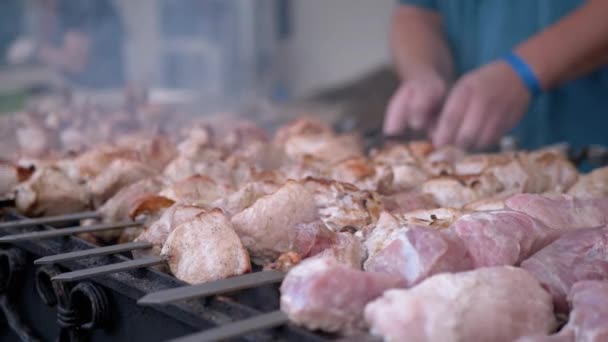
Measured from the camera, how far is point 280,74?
38.7 ft

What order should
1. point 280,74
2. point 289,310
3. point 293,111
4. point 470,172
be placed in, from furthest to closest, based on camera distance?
point 280,74 → point 293,111 → point 470,172 → point 289,310

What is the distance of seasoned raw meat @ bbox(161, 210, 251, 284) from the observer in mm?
1295

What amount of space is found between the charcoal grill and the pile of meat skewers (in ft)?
0.19

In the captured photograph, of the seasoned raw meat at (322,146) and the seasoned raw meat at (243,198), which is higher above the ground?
the seasoned raw meat at (243,198)

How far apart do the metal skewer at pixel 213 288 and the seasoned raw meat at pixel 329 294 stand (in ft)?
0.34

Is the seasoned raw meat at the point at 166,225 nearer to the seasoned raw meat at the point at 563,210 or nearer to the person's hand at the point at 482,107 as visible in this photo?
the seasoned raw meat at the point at 563,210

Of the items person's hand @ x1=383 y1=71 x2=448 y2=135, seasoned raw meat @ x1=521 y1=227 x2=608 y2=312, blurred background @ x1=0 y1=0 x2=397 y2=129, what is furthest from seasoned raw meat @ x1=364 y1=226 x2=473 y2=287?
blurred background @ x1=0 y1=0 x2=397 y2=129

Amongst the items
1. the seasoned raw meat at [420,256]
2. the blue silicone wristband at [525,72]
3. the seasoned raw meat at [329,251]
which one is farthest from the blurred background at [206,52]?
the seasoned raw meat at [420,256]

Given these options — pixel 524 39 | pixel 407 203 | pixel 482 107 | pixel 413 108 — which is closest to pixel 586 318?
pixel 407 203

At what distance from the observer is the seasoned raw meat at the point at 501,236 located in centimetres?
123

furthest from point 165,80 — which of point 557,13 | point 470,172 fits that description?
point 470,172

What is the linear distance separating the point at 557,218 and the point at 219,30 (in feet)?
31.8

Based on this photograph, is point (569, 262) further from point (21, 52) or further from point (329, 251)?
point (21, 52)

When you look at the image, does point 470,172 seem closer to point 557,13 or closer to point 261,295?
point 261,295
